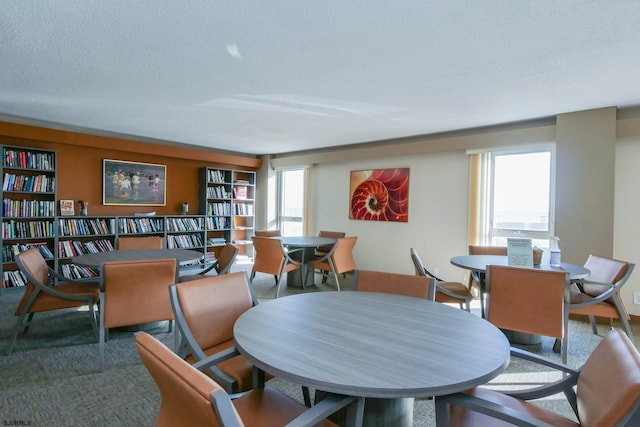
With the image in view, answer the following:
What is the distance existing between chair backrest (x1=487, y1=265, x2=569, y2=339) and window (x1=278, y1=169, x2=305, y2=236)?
4.76 meters

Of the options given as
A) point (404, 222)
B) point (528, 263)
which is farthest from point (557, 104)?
point (404, 222)

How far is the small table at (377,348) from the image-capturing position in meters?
1.05

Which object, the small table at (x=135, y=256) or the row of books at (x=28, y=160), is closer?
the small table at (x=135, y=256)

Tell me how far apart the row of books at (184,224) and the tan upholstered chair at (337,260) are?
2806 millimetres

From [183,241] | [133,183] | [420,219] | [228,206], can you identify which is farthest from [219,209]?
[420,219]

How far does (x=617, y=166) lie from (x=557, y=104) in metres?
1.09

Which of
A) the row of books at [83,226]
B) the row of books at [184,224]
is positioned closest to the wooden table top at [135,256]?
the row of books at [83,226]

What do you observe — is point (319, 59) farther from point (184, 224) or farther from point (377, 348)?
point (184, 224)

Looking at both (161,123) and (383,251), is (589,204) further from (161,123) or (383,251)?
(161,123)

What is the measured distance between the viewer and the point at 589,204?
3791 millimetres

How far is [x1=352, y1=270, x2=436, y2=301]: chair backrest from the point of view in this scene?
2.06 m

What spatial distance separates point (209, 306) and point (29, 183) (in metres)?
4.67

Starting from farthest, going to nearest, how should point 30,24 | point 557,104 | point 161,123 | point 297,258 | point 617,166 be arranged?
point 297,258 < point 161,123 < point 617,166 < point 557,104 < point 30,24

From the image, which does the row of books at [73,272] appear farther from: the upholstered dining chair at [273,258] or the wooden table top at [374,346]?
the wooden table top at [374,346]
